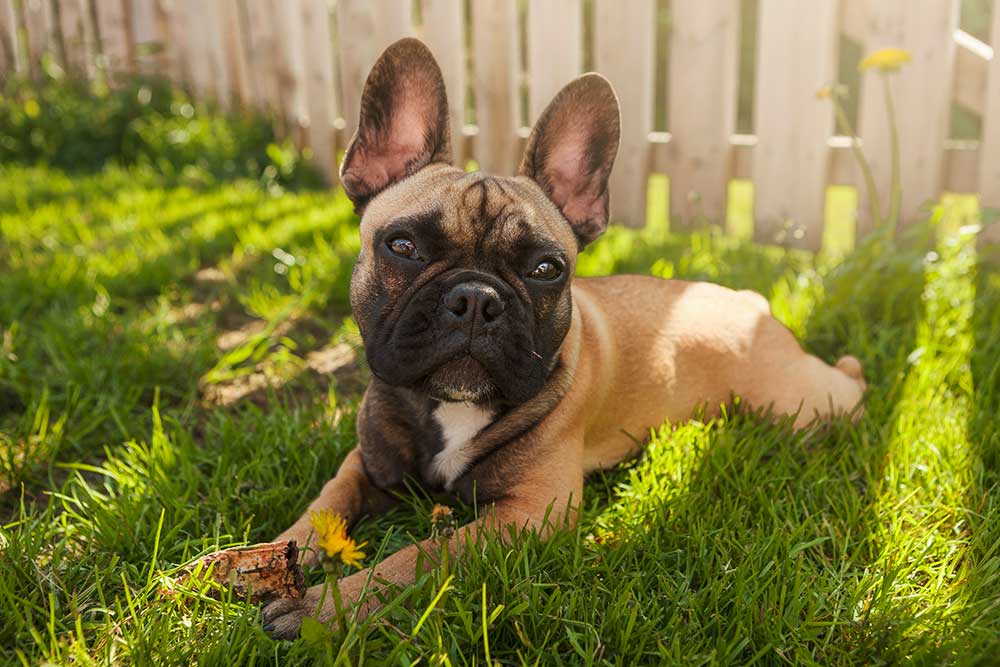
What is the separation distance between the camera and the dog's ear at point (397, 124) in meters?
2.67

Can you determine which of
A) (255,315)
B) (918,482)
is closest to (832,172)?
(918,482)

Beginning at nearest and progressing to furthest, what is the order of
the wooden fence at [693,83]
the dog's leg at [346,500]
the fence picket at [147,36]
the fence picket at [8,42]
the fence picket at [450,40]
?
the dog's leg at [346,500] → the wooden fence at [693,83] → the fence picket at [450,40] → the fence picket at [147,36] → the fence picket at [8,42]

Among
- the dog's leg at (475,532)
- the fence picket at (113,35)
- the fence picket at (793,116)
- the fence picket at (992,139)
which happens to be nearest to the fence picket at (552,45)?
the fence picket at (793,116)

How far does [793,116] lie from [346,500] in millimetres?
3960

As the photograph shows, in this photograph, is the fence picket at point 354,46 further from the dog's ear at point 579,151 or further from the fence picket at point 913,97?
the dog's ear at point 579,151

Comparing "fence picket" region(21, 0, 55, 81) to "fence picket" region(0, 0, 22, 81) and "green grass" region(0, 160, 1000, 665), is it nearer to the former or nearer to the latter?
"fence picket" region(0, 0, 22, 81)

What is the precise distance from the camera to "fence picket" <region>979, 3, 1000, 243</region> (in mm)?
4617

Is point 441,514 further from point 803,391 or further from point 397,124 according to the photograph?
point 803,391

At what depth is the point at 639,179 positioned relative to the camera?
19.4ft

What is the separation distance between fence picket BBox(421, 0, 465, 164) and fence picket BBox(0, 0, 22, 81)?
5177mm

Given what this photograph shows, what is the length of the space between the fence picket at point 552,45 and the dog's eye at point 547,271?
11.1 feet

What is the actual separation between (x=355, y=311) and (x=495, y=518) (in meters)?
0.74

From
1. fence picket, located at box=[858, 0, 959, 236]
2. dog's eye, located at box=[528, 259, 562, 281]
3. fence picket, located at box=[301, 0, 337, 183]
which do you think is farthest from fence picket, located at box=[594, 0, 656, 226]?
dog's eye, located at box=[528, 259, 562, 281]

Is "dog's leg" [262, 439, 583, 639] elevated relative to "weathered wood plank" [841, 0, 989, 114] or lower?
lower
